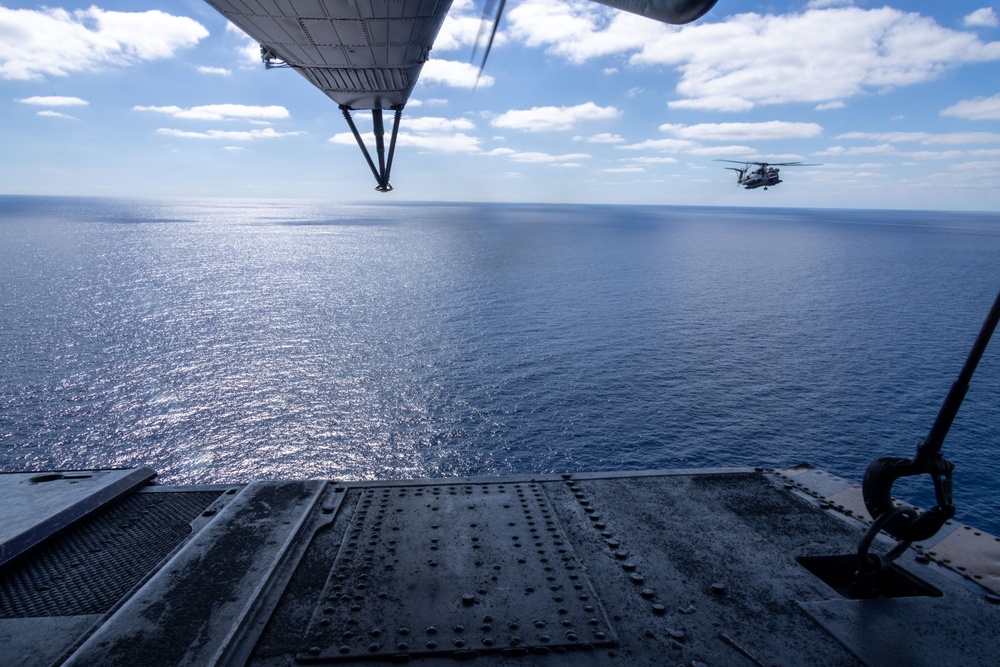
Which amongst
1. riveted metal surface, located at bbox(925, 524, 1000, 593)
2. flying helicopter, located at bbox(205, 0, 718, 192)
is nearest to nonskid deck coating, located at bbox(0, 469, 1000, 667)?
riveted metal surface, located at bbox(925, 524, 1000, 593)

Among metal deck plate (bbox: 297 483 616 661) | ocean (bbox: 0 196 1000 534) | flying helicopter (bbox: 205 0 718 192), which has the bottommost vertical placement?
ocean (bbox: 0 196 1000 534)

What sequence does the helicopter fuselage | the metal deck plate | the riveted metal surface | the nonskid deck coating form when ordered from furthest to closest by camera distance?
the helicopter fuselage
the riveted metal surface
the metal deck plate
the nonskid deck coating

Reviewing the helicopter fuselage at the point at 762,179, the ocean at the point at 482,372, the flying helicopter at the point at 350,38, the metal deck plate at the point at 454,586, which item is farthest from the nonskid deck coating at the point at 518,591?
the helicopter fuselage at the point at 762,179

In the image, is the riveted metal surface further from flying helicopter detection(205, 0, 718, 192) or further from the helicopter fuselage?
the helicopter fuselage

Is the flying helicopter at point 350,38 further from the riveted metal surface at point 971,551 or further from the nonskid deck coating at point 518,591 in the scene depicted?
the riveted metal surface at point 971,551

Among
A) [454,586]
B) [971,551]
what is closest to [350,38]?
[454,586]

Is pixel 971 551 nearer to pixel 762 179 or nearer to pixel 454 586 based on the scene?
pixel 454 586
